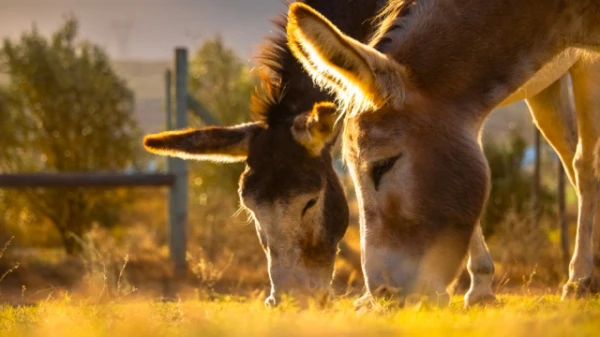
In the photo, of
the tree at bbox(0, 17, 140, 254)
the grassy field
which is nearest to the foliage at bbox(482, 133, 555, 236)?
the tree at bbox(0, 17, 140, 254)

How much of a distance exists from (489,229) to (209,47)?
944 cm

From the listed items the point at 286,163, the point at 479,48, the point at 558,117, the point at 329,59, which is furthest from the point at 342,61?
the point at 558,117

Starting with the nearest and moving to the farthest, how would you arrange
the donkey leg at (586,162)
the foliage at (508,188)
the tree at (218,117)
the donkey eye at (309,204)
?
the donkey eye at (309,204) → the donkey leg at (586,162) → the tree at (218,117) → the foliage at (508,188)

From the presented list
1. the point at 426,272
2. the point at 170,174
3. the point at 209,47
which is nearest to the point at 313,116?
the point at 426,272

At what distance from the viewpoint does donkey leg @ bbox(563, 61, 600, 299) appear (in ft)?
21.8

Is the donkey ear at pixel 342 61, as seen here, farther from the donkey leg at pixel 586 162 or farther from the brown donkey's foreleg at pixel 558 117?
the brown donkey's foreleg at pixel 558 117

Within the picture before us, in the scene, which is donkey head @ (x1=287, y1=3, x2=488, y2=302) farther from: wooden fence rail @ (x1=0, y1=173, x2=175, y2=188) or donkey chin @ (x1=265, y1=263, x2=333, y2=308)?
wooden fence rail @ (x1=0, y1=173, x2=175, y2=188)

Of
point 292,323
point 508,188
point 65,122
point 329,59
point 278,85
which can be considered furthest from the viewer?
point 65,122

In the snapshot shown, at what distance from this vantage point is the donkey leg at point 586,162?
21.8 ft

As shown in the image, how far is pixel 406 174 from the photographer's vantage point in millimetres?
4617

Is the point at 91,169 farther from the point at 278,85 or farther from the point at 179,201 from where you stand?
the point at 278,85

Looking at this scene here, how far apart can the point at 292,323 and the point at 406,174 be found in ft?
4.92

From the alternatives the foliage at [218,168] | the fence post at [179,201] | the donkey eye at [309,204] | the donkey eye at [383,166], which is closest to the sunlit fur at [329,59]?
the donkey eye at [383,166]

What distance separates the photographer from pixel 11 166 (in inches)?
574
